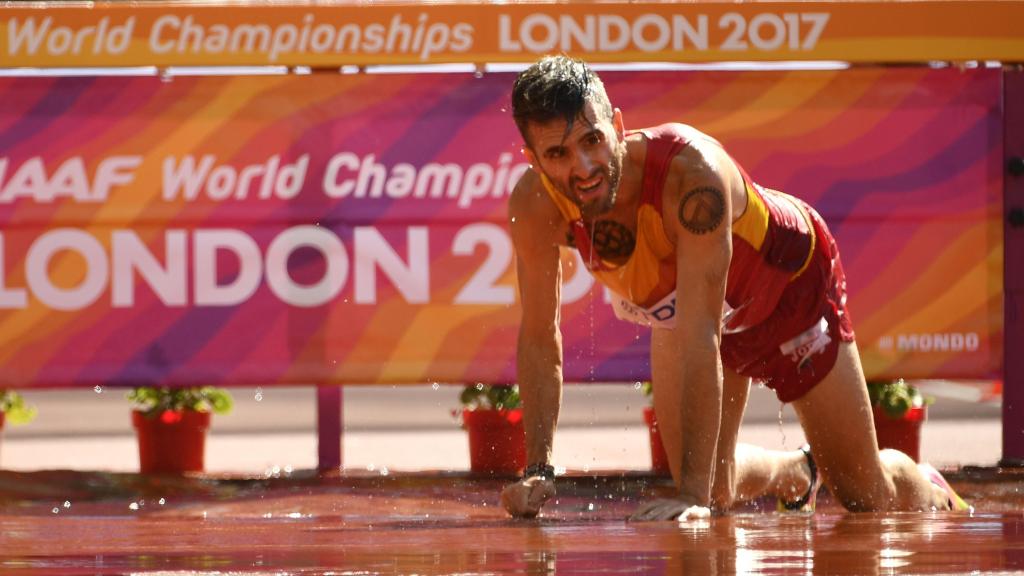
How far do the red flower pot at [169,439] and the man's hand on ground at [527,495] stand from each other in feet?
11.5

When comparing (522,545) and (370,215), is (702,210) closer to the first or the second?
(522,545)

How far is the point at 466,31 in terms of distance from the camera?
736 cm

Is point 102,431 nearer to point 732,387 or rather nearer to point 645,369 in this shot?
point 645,369

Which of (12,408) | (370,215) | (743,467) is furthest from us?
(12,408)

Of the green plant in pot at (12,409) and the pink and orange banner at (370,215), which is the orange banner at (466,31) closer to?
the pink and orange banner at (370,215)

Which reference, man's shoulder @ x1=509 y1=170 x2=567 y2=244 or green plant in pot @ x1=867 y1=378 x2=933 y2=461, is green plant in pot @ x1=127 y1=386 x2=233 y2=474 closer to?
green plant in pot @ x1=867 y1=378 x2=933 y2=461

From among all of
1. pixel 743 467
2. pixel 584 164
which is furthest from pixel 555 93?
pixel 743 467

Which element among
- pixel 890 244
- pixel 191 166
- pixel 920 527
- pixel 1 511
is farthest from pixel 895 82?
pixel 1 511

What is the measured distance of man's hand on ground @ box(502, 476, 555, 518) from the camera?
461cm

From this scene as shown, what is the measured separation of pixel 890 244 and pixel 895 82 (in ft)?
2.43

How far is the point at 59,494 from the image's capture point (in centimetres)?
714

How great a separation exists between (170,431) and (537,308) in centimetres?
347

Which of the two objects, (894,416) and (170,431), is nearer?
(894,416)

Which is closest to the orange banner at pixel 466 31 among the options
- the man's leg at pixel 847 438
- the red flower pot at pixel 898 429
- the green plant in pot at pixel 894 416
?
the green plant in pot at pixel 894 416
